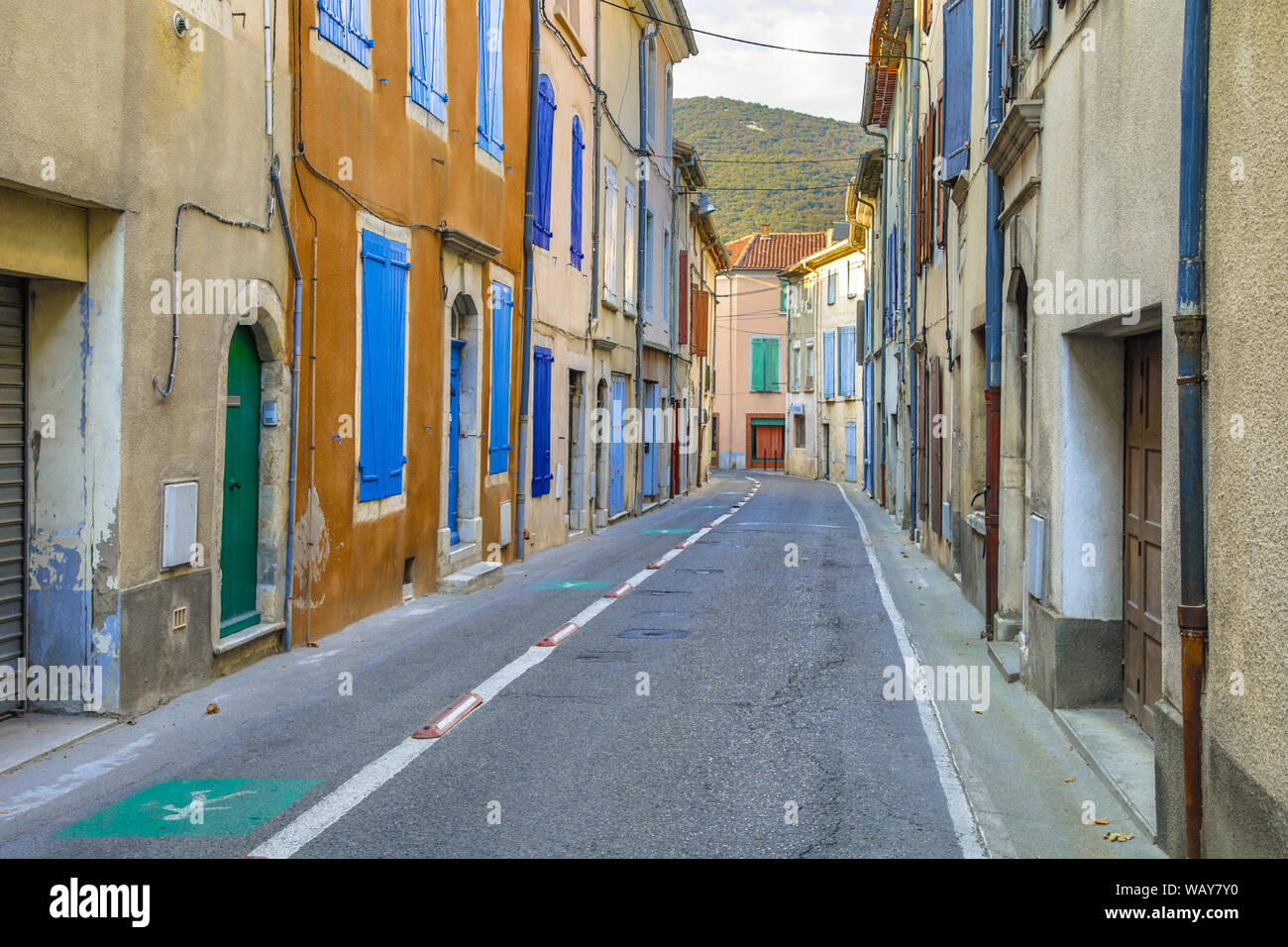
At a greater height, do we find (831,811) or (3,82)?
(3,82)

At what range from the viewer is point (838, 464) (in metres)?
46.6

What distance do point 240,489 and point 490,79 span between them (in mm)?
7526

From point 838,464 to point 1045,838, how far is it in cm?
4206

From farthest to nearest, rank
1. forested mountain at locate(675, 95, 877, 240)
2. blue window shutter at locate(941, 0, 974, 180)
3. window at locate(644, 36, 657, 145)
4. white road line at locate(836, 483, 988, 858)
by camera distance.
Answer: forested mountain at locate(675, 95, 877, 240) → window at locate(644, 36, 657, 145) → blue window shutter at locate(941, 0, 974, 180) → white road line at locate(836, 483, 988, 858)

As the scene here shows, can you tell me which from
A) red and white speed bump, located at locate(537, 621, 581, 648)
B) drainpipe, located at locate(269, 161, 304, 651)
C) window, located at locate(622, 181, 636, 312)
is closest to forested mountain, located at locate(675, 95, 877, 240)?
window, located at locate(622, 181, 636, 312)

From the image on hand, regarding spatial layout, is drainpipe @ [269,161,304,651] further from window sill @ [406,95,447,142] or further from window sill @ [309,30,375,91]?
window sill @ [406,95,447,142]

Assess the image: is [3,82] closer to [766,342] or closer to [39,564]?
[39,564]

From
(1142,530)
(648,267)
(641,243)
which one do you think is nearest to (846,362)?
(648,267)

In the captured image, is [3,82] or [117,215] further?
[117,215]

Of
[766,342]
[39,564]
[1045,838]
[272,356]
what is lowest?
[1045,838]

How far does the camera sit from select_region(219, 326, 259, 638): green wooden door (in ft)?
27.0

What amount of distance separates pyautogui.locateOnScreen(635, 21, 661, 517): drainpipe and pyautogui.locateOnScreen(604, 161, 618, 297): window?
2163 mm

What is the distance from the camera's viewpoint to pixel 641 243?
82.8 ft

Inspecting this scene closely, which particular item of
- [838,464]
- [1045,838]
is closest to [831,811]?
[1045,838]
